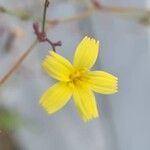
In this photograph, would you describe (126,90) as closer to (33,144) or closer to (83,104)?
(33,144)

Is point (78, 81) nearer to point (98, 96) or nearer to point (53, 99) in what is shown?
point (53, 99)

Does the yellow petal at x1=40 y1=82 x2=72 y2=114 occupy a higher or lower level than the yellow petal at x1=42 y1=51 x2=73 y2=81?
lower

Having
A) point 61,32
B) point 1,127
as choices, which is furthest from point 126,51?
point 1,127

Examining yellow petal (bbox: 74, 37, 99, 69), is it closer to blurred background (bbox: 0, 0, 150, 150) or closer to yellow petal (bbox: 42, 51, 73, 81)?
yellow petal (bbox: 42, 51, 73, 81)

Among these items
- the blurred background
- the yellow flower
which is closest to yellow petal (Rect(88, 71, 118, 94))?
the yellow flower

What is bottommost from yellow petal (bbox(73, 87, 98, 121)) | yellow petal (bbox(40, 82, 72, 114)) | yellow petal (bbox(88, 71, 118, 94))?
yellow petal (bbox(40, 82, 72, 114))

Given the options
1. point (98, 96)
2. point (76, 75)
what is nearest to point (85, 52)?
point (76, 75)

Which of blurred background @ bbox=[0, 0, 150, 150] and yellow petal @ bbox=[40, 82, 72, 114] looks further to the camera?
blurred background @ bbox=[0, 0, 150, 150]

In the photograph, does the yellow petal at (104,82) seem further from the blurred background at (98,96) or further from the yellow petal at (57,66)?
the blurred background at (98,96)
